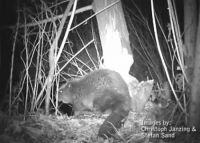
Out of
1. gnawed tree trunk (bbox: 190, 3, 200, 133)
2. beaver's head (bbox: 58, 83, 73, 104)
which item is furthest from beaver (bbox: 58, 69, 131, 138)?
gnawed tree trunk (bbox: 190, 3, 200, 133)

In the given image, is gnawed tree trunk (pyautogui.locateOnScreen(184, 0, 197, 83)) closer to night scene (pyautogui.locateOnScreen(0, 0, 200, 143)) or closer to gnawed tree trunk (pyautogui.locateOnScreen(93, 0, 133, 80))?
night scene (pyautogui.locateOnScreen(0, 0, 200, 143))

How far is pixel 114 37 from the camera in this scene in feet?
13.7

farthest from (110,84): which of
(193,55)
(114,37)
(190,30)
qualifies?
(190,30)

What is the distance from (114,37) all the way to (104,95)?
4.16ft

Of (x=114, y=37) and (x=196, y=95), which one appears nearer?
(x=196, y=95)

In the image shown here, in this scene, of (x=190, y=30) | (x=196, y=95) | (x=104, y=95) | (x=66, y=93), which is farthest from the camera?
(x=66, y=93)

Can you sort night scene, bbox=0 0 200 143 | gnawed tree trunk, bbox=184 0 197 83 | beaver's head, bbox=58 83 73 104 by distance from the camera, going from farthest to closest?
1. beaver's head, bbox=58 83 73 104
2. gnawed tree trunk, bbox=184 0 197 83
3. night scene, bbox=0 0 200 143

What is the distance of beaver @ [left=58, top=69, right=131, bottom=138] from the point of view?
3.47 meters

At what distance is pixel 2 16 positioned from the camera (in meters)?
5.16

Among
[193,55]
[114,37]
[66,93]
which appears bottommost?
[66,93]

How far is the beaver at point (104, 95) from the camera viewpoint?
3.47 meters

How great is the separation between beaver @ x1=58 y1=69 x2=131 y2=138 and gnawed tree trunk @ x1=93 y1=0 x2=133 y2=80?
22 centimetres

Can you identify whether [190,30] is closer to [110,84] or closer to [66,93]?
[110,84]

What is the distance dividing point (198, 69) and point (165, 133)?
1014 millimetres
